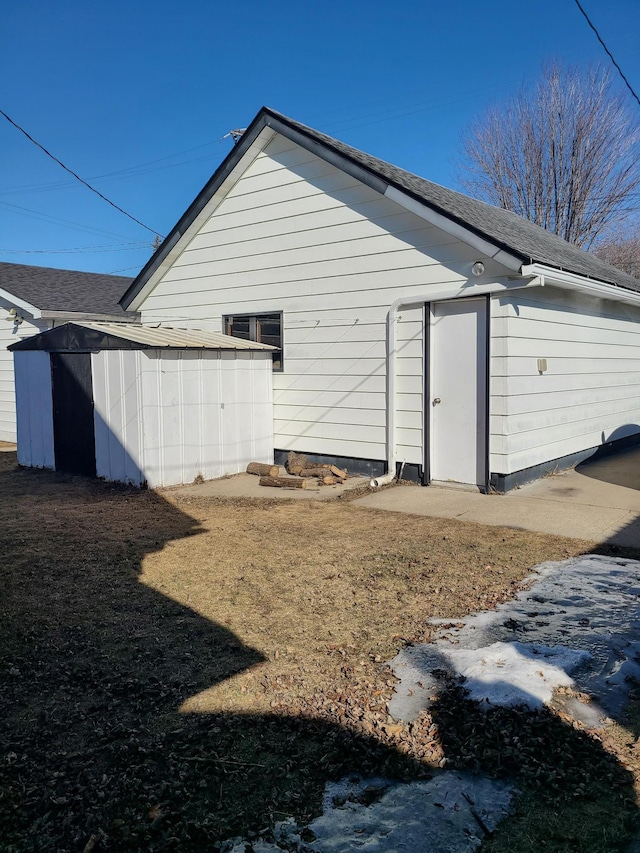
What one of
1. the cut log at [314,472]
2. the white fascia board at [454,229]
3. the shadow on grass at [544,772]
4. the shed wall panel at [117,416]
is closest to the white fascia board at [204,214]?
the white fascia board at [454,229]

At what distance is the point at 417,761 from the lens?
8.72 feet

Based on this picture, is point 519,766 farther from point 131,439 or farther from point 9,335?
point 9,335

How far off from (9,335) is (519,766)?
1511 centimetres

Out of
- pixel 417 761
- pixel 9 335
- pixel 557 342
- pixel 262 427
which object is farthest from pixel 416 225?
pixel 9 335

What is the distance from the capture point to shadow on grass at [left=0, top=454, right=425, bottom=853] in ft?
7.66

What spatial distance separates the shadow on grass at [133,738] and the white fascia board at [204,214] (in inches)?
291

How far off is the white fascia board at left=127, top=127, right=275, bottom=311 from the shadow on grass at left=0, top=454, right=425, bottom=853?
7.39m

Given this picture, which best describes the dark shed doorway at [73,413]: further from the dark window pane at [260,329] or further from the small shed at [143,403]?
the dark window pane at [260,329]

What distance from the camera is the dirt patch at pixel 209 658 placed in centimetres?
245

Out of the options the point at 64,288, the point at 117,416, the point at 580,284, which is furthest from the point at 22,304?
the point at 580,284

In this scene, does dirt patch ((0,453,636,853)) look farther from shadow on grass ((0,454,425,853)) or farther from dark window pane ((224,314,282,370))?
dark window pane ((224,314,282,370))

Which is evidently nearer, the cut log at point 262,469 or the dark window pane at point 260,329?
the cut log at point 262,469

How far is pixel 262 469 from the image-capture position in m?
9.70

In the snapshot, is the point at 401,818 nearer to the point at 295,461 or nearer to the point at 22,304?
the point at 295,461
